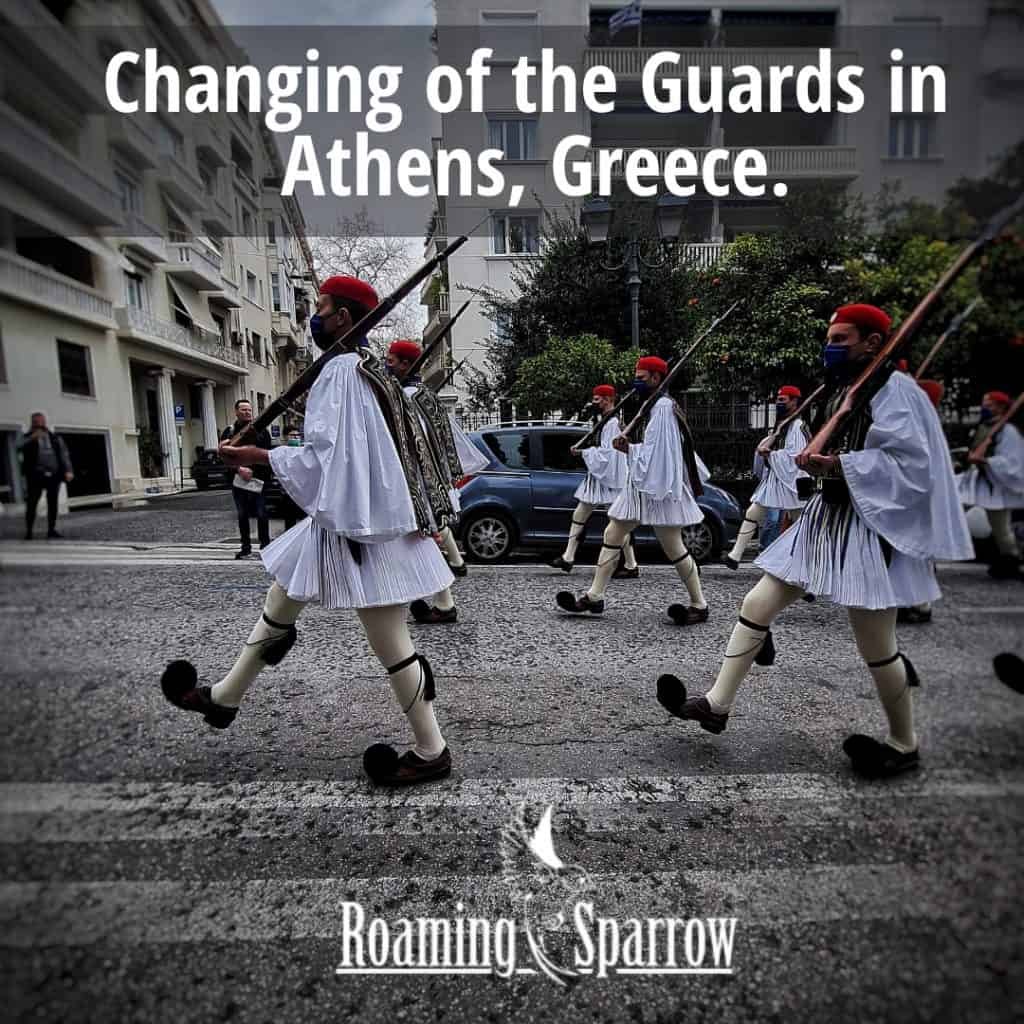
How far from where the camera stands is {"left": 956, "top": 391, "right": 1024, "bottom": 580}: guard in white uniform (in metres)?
0.88

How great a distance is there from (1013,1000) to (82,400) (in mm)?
1751

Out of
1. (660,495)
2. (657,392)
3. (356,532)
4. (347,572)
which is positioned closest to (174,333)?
(356,532)

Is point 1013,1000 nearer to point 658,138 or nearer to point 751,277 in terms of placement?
point 751,277

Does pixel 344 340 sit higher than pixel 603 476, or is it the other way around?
pixel 344 340

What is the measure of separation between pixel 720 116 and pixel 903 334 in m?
0.77

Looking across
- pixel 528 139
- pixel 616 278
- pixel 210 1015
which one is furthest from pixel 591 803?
pixel 616 278

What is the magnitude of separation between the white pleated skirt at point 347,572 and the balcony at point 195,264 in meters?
0.69

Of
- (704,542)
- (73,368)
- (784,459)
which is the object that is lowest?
(704,542)

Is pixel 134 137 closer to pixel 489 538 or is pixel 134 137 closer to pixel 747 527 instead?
pixel 747 527

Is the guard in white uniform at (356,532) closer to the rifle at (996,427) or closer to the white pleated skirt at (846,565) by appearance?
the white pleated skirt at (846,565)

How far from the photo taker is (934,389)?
1.12 meters

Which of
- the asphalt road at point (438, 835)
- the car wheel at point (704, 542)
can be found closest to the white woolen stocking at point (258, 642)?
the asphalt road at point (438, 835)

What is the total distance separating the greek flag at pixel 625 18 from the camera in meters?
1.31

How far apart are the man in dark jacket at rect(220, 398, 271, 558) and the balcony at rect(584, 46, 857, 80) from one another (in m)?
1.22
